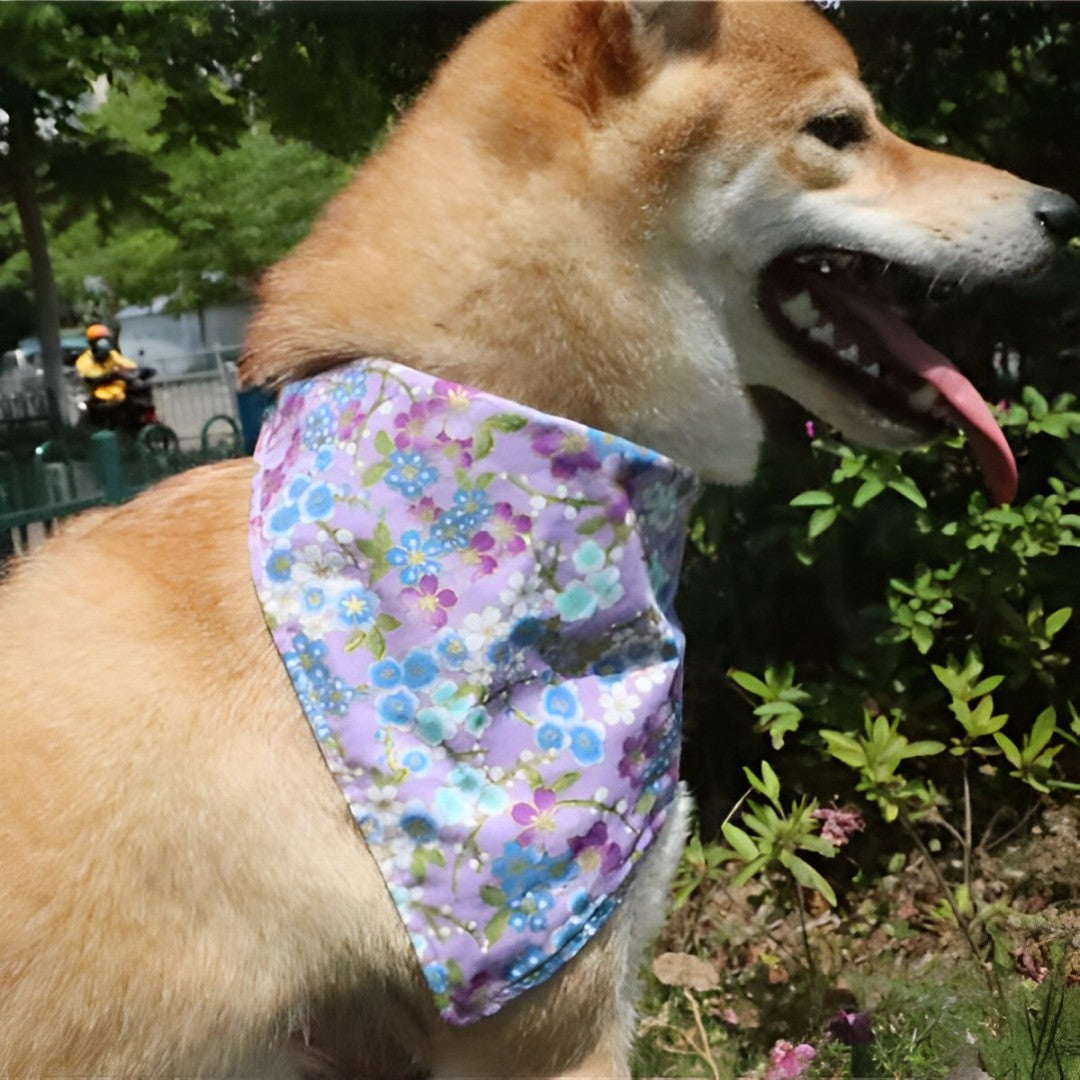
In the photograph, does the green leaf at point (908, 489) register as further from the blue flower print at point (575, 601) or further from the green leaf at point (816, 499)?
the blue flower print at point (575, 601)

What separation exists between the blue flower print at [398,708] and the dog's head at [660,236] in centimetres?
40

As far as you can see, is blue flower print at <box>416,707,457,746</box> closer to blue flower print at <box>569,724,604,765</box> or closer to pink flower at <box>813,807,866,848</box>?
blue flower print at <box>569,724,604,765</box>

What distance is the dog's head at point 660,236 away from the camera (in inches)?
52.1

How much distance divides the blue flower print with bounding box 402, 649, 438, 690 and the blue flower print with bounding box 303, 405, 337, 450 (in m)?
0.27

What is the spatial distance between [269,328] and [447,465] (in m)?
0.38

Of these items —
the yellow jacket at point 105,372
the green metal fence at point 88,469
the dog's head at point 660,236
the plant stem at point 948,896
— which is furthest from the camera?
the yellow jacket at point 105,372

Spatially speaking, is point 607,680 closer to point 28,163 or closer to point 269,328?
point 269,328

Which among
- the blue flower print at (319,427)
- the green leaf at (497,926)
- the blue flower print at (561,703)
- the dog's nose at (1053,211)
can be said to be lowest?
the green leaf at (497,926)

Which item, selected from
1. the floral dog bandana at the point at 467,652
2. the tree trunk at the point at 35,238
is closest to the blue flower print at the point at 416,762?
the floral dog bandana at the point at 467,652

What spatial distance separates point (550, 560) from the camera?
4.13 feet

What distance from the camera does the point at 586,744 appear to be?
49.3 inches

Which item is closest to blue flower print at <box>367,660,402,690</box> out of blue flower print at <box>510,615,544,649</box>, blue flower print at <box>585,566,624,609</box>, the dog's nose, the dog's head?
blue flower print at <box>510,615,544,649</box>

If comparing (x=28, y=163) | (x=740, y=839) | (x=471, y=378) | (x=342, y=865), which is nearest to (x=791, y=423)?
(x=740, y=839)

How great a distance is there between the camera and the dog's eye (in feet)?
4.78
